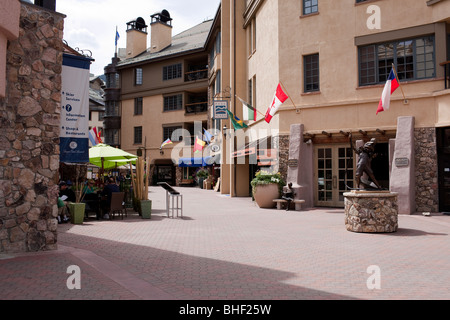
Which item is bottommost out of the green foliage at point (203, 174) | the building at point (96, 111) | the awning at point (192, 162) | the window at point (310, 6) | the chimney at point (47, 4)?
the green foliage at point (203, 174)

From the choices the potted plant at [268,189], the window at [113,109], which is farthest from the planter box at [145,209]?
the window at [113,109]

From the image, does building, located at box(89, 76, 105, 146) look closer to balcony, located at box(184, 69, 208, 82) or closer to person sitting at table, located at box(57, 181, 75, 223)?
balcony, located at box(184, 69, 208, 82)

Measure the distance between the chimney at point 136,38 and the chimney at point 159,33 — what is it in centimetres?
251

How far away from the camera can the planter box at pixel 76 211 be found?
1254 cm

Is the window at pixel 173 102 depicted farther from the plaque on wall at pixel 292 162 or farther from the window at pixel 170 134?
the plaque on wall at pixel 292 162

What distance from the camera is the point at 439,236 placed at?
401 inches

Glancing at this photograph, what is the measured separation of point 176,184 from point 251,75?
Result: 21572mm

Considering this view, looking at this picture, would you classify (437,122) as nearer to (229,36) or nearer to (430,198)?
(430,198)

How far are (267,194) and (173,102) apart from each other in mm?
27253

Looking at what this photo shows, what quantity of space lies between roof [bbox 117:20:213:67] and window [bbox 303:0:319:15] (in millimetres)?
21392

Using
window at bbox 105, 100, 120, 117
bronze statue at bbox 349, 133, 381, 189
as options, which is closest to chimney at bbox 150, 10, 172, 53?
window at bbox 105, 100, 120, 117

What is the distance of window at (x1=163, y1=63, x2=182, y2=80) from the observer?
4253 centimetres
